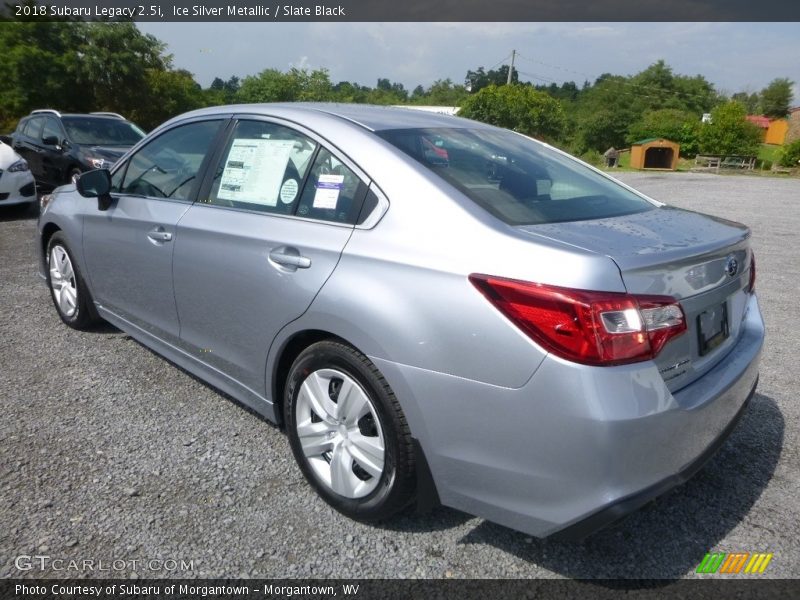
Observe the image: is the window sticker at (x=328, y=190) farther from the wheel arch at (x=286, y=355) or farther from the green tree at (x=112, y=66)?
the green tree at (x=112, y=66)

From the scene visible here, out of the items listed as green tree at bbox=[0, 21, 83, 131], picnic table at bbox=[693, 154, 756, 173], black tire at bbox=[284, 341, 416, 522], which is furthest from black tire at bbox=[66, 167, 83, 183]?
picnic table at bbox=[693, 154, 756, 173]

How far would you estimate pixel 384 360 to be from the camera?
216 centimetres

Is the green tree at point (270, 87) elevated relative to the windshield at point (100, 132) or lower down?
elevated

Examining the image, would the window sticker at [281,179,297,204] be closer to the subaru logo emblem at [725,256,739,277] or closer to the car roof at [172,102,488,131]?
the car roof at [172,102,488,131]

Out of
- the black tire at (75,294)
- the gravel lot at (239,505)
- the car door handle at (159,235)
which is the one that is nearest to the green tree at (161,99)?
the black tire at (75,294)

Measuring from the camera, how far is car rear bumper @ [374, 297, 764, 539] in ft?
5.95

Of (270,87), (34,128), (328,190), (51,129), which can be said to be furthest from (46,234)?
(270,87)

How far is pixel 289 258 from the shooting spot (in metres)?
2.53

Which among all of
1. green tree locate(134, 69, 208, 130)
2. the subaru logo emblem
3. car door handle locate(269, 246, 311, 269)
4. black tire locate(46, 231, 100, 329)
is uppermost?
green tree locate(134, 69, 208, 130)

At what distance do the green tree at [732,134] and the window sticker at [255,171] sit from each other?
180ft

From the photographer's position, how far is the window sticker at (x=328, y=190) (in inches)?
100

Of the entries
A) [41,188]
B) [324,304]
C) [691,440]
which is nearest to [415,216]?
[324,304]

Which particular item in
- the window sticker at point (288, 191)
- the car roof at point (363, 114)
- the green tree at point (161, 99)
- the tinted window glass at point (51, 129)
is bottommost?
the window sticker at point (288, 191)

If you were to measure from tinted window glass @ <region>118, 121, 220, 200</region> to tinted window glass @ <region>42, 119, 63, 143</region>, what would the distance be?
8178 mm
